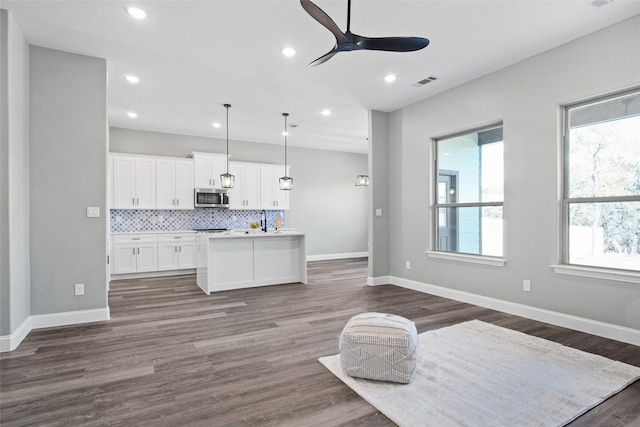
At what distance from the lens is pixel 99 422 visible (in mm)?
1969

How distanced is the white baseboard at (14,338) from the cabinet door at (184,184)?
4009 mm

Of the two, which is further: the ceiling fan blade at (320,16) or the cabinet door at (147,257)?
the cabinet door at (147,257)

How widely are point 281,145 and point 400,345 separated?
718 cm

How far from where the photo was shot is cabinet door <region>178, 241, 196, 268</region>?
7.03 m

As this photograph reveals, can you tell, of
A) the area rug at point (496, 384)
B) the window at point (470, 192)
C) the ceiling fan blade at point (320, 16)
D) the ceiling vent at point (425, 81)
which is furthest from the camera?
the ceiling vent at point (425, 81)

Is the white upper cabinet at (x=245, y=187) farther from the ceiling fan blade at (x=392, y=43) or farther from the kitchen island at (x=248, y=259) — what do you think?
the ceiling fan blade at (x=392, y=43)

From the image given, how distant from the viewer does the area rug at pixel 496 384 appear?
200 centimetres

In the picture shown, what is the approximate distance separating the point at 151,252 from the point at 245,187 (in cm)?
242

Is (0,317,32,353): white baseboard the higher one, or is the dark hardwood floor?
(0,317,32,353): white baseboard

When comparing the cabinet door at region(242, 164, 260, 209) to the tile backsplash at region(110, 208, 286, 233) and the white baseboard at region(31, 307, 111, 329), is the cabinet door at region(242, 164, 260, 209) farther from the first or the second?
the white baseboard at region(31, 307, 111, 329)

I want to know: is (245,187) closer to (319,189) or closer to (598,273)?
(319,189)

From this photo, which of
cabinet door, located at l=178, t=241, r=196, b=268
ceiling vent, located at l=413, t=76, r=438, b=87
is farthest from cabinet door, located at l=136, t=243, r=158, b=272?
ceiling vent, located at l=413, t=76, r=438, b=87

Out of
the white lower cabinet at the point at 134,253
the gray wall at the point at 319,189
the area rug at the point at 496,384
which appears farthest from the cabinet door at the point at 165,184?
the area rug at the point at 496,384

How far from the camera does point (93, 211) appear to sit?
387 cm
